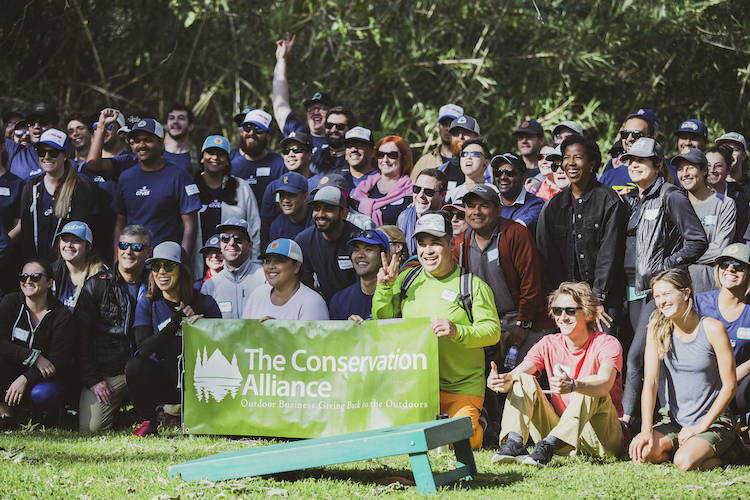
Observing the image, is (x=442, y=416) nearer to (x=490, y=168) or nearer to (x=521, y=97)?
(x=490, y=168)

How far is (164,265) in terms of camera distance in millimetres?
9422

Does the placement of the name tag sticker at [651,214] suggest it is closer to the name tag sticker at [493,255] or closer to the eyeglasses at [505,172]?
the name tag sticker at [493,255]

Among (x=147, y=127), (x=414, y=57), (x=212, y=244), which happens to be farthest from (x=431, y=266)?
(x=414, y=57)

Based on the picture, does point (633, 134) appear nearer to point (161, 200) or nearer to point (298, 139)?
point (298, 139)

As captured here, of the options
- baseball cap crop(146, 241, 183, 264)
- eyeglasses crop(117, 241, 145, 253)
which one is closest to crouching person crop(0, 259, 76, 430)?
eyeglasses crop(117, 241, 145, 253)

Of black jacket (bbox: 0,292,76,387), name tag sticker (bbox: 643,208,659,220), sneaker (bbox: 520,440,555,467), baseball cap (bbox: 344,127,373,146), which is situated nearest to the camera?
sneaker (bbox: 520,440,555,467)

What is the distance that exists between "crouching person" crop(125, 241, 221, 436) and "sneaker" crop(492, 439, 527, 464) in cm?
312

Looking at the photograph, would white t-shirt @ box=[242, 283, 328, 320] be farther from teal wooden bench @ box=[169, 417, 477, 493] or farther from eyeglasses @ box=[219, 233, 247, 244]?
teal wooden bench @ box=[169, 417, 477, 493]

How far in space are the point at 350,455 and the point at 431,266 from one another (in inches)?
88.7

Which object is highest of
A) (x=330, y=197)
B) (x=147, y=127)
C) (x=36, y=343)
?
(x=147, y=127)

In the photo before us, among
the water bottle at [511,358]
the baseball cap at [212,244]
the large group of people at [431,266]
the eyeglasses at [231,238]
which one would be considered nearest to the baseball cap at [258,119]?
the large group of people at [431,266]

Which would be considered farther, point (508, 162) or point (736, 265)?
point (508, 162)

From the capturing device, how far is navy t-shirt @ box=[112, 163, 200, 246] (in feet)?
34.2

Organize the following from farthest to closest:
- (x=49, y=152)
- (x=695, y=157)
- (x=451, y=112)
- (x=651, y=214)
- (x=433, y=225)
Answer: (x=451, y=112) → (x=49, y=152) → (x=695, y=157) → (x=651, y=214) → (x=433, y=225)
